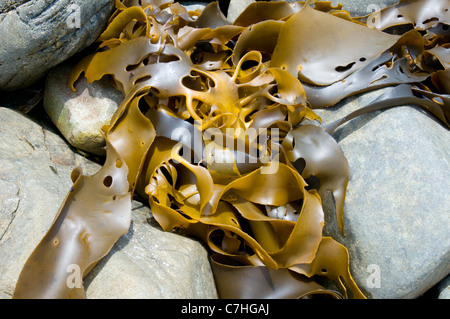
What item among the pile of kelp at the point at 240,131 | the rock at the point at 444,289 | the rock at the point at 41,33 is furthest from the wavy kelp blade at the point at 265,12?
the rock at the point at 444,289

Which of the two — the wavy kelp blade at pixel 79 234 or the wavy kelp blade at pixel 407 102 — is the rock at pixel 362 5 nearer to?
the wavy kelp blade at pixel 407 102

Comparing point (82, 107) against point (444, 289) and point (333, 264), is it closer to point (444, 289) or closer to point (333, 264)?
point (333, 264)

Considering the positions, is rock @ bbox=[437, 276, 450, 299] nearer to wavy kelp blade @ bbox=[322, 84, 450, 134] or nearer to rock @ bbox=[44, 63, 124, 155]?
wavy kelp blade @ bbox=[322, 84, 450, 134]

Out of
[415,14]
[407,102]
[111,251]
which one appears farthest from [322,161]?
[415,14]

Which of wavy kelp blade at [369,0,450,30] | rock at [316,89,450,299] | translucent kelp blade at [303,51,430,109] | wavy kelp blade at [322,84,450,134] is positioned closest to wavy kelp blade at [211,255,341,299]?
rock at [316,89,450,299]
